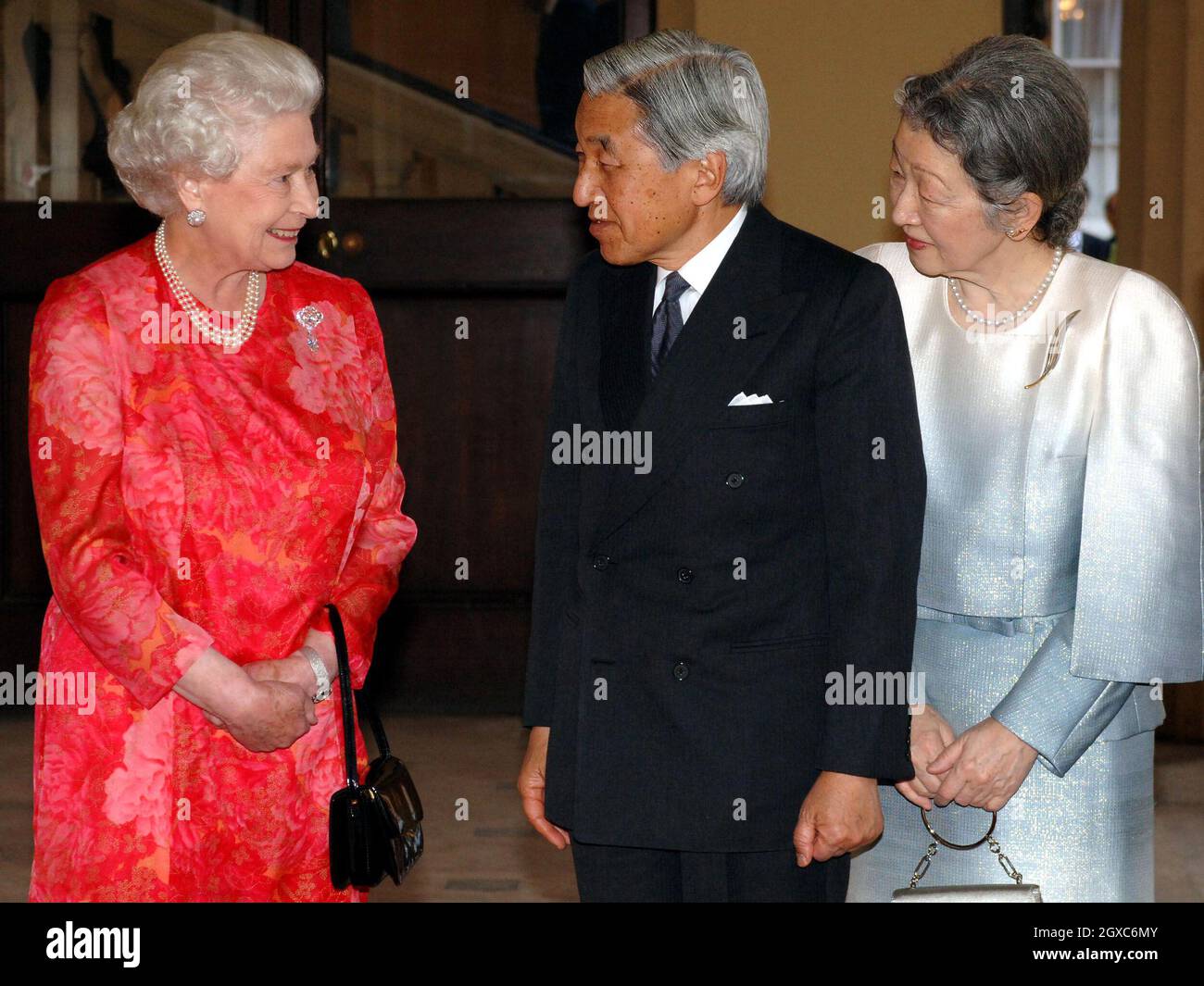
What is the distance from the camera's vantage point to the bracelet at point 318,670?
7.09 feet

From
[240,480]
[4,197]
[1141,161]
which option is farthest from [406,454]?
[240,480]

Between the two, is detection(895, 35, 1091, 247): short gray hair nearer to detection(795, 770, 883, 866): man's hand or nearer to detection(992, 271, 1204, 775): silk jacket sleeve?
detection(992, 271, 1204, 775): silk jacket sleeve

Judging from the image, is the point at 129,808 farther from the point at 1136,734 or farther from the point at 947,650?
the point at 1136,734

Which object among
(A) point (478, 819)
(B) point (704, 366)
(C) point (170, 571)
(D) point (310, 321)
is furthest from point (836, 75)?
(C) point (170, 571)

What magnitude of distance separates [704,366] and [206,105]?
742 millimetres

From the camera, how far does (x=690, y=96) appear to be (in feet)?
6.54

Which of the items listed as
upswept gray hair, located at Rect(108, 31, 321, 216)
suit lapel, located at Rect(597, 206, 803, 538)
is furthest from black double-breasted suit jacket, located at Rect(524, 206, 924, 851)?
upswept gray hair, located at Rect(108, 31, 321, 216)

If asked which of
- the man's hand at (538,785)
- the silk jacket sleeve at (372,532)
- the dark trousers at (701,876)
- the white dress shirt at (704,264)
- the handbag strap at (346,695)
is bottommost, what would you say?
the dark trousers at (701,876)

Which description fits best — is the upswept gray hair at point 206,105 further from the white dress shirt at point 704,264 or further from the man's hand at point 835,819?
the man's hand at point 835,819

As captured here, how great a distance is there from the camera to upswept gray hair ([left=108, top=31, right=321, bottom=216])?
207cm

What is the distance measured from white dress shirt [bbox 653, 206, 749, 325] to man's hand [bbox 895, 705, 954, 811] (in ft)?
2.13

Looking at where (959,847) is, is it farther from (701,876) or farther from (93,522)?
(93,522)

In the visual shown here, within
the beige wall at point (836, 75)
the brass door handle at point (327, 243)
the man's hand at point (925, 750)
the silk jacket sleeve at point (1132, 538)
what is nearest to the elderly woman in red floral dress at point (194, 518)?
the man's hand at point (925, 750)
